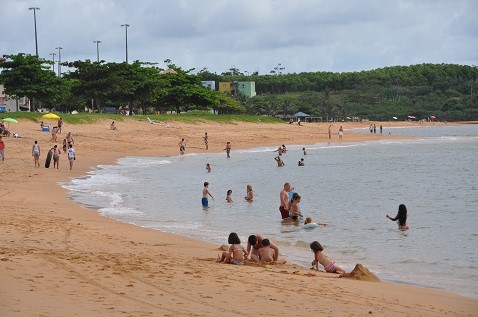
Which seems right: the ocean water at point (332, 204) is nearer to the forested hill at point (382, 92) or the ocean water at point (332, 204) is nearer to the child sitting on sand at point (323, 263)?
the child sitting on sand at point (323, 263)

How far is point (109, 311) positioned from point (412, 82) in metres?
180

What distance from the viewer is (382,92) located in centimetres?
17138

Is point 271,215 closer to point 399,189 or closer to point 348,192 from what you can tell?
point 348,192

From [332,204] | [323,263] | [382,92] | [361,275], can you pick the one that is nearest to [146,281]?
[361,275]

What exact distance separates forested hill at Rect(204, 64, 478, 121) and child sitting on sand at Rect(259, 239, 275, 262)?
392 ft

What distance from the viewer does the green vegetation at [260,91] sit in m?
68.6

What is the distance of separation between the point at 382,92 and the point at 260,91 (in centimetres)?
2662

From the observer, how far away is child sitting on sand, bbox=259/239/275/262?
14469 millimetres

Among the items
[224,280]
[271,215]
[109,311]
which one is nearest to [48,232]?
[224,280]

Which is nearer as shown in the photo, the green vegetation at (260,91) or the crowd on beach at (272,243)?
the crowd on beach at (272,243)

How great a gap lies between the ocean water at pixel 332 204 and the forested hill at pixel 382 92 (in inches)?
3429

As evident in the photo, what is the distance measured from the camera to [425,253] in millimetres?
17625

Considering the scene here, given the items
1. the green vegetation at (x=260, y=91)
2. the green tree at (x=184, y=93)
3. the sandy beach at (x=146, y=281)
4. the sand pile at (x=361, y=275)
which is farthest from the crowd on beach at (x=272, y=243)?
the green tree at (x=184, y=93)

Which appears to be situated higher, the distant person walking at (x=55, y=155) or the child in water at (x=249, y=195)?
the distant person walking at (x=55, y=155)
